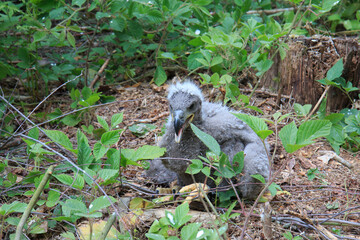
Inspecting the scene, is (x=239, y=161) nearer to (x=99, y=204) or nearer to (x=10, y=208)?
(x=99, y=204)

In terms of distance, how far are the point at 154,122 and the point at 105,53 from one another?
5.54ft

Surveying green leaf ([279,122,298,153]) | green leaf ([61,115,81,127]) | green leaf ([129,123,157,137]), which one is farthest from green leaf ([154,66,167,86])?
green leaf ([279,122,298,153])

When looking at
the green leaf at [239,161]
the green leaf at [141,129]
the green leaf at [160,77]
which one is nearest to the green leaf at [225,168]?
the green leaf at [239,161]

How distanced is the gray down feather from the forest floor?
284 mm

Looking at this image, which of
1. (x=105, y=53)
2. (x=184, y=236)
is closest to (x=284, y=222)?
(x=184, y=236)

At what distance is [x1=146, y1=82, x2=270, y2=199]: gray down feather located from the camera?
3404 mm

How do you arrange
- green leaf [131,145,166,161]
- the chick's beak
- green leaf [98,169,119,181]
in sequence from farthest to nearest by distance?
1. the chick's beak
2. green leaf [131,145,166,161]
3. green leaf [98,169,119,181]

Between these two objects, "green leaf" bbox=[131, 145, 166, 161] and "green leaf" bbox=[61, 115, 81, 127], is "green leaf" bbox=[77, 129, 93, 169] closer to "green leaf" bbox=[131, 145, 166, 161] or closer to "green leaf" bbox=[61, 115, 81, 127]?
"green leaf" bbox=[131, 145, 166, 161]

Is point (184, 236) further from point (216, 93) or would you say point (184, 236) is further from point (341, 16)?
point (341, 16)

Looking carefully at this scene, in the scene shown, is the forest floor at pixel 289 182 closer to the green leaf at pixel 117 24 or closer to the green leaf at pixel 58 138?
the green leaf at pixel 58 138

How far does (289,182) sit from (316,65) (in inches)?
65.0

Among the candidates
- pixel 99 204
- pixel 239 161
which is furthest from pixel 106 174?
pixel 239 161

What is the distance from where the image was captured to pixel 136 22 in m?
5.16

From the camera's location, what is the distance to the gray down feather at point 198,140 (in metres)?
3.40
